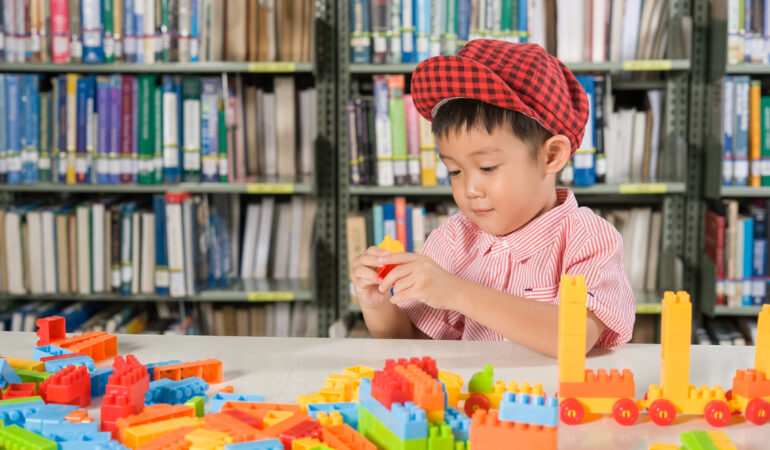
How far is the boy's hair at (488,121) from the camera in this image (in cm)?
117

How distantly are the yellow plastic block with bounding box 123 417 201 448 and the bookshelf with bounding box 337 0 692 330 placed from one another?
1.73 meters

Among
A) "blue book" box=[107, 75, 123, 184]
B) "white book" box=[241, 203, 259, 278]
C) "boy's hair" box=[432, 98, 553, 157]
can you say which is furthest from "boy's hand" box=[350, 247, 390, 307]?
"blue book" box=[107, 75, 123, 184]

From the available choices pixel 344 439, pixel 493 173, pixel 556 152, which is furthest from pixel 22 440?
pixel 556 152

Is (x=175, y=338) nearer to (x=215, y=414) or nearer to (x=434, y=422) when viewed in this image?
(x=215, y=414)

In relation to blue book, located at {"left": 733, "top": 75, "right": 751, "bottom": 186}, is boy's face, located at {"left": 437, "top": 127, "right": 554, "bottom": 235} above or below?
below

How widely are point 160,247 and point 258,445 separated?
1931 millimetres

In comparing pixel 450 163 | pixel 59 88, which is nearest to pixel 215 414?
pixel 450 163

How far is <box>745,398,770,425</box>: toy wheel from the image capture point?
29.9 inches

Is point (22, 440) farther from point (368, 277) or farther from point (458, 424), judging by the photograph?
point (368, 277)

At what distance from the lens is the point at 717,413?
0.76m

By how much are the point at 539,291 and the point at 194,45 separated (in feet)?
5.12

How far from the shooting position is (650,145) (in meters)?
2.48

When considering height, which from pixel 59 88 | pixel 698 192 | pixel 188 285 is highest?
pixel 59 88

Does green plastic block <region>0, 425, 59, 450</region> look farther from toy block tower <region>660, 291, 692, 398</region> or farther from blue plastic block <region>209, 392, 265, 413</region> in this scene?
toy block tower <region>660, 291, 692, 398</region>
